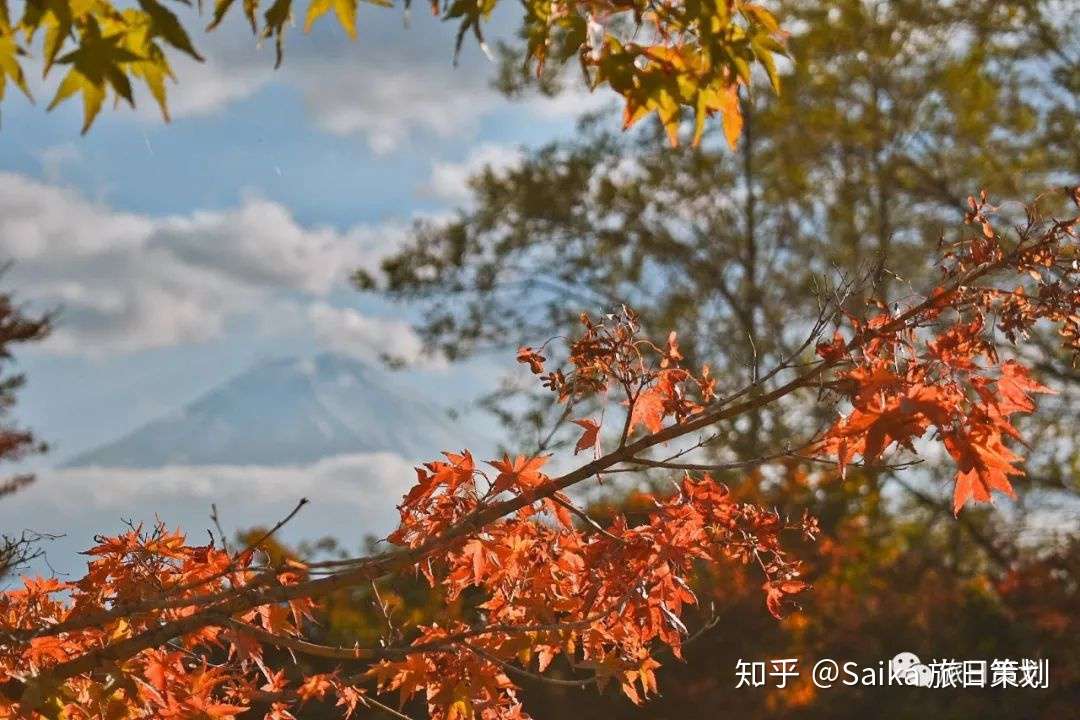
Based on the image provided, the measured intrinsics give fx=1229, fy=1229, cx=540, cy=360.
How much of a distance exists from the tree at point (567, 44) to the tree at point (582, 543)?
0.50 m

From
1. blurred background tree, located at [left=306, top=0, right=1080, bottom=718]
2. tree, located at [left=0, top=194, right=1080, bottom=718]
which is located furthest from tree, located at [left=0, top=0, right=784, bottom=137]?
blurred background tree, located at [left=306, top=0, right=1080, bottom=718]

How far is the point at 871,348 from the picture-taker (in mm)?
2428

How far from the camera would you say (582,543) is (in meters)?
2.75

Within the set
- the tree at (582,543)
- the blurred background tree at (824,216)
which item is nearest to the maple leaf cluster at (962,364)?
the tree at (582,543)

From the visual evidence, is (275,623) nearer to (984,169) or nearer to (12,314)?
(12,314)

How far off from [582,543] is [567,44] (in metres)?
1.08

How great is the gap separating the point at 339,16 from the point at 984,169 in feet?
32.6

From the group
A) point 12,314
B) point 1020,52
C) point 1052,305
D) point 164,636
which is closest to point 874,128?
point 1020,52

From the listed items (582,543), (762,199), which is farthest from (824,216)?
(582,543)

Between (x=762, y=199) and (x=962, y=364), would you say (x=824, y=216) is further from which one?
(x=962, y=364)

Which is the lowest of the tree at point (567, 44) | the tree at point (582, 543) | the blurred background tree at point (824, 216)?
the tree at point (582, 543)

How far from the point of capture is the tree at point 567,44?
1932mm

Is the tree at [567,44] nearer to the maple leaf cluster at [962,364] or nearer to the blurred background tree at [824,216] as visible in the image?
the maple leaf cluster at [962,364]

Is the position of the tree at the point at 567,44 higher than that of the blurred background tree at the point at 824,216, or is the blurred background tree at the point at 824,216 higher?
the blurred background tree at the point at 824,216
